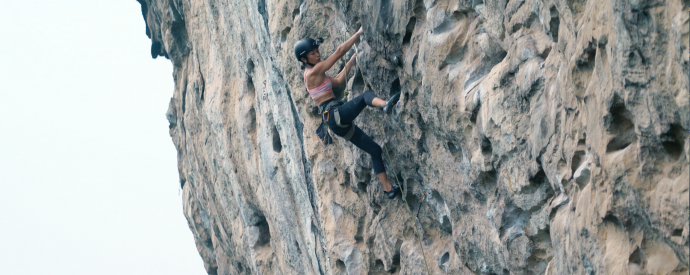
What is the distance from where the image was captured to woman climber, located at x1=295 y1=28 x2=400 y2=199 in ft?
21.5

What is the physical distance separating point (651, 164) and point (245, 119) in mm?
7988

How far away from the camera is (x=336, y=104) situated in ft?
22.5

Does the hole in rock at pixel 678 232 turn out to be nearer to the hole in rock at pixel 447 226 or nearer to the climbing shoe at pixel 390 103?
the climbing shoe at pixel 390 103

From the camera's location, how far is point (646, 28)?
3000 mm

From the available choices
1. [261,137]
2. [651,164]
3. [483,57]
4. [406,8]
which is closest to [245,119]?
[261,137]

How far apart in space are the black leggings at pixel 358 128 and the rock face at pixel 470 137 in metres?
0.19

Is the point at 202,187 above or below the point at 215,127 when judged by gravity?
below

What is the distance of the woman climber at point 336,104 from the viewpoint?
6559 mm

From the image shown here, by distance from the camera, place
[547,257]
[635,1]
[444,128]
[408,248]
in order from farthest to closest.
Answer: [408,248] < [444,128] < [547,257] < [635,1]

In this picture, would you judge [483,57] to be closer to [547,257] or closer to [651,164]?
[547,257]

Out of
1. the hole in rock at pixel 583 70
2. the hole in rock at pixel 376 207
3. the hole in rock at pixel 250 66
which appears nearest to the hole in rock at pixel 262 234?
the hole in rock at pixel 250 66

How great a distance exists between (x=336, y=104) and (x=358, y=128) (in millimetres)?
364

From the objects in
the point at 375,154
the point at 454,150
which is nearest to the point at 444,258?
the point at 375,154

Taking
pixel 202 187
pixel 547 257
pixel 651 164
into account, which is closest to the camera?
pixel 651 164
